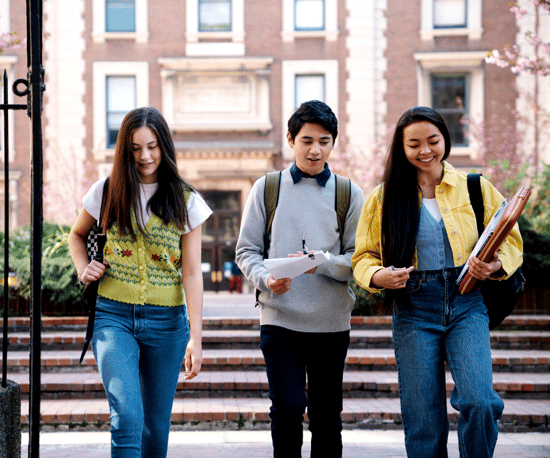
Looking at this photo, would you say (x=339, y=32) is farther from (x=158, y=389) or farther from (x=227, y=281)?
(x=158, y=389)

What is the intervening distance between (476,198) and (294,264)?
0.83 meters

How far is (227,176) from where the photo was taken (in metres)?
17.5

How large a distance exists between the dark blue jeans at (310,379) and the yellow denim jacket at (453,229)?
42cm

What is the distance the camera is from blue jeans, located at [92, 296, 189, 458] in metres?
2.66

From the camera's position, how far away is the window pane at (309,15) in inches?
705

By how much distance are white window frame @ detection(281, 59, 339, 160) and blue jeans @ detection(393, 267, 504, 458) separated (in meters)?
14.9

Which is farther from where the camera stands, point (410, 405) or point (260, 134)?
point (260, 134)

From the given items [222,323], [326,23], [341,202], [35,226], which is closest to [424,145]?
[341,202]

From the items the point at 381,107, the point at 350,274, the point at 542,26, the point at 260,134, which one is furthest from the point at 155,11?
the point at 350,274

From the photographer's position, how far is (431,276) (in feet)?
9.28

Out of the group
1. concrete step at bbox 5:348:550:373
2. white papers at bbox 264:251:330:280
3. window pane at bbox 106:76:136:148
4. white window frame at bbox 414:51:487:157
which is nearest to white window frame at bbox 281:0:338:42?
white window frame at bbox 414:51:487:157

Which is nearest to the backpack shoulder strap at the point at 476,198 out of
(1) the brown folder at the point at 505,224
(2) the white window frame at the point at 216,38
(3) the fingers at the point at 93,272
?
(1) the brown folder at the point at 505,224

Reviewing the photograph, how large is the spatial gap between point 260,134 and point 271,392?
48.8 ft

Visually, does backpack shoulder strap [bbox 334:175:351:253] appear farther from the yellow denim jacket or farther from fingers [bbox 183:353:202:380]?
fingers [bbox 183:353:202:380]
